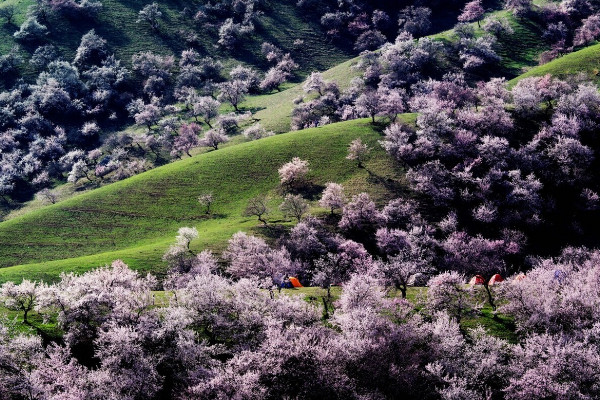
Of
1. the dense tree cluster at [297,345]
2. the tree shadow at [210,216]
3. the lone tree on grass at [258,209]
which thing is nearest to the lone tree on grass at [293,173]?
the lone tree on grass at [258,209]

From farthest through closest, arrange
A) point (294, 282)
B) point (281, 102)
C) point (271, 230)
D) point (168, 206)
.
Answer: point (281, 102) → point (168, 206) → point (271, 230) → point (294, 282)

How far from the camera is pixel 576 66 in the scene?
106438mm

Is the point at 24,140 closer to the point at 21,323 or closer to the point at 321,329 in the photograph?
the point at 21,323

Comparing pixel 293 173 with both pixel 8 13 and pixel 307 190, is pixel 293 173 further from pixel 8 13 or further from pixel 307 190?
pixel 8 13

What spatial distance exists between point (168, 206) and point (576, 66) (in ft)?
342

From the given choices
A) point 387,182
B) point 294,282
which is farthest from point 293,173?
point 294,282

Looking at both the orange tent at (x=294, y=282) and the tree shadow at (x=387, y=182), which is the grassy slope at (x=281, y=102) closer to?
the tree shadow at (x=387, y=182)

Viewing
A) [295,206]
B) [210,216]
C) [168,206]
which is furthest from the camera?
[168,206]

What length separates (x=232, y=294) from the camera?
1954 inches

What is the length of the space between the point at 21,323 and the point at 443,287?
1853 inches

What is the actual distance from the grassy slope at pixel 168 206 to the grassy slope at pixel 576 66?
1978 inches

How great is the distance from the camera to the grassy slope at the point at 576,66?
342ft

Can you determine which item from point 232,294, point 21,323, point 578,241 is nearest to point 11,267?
point 21,323

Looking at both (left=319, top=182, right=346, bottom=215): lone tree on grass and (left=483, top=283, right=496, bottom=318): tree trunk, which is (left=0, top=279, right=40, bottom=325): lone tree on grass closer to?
(left=319, top=182, right=346, bottom=215): lone tree on grass
